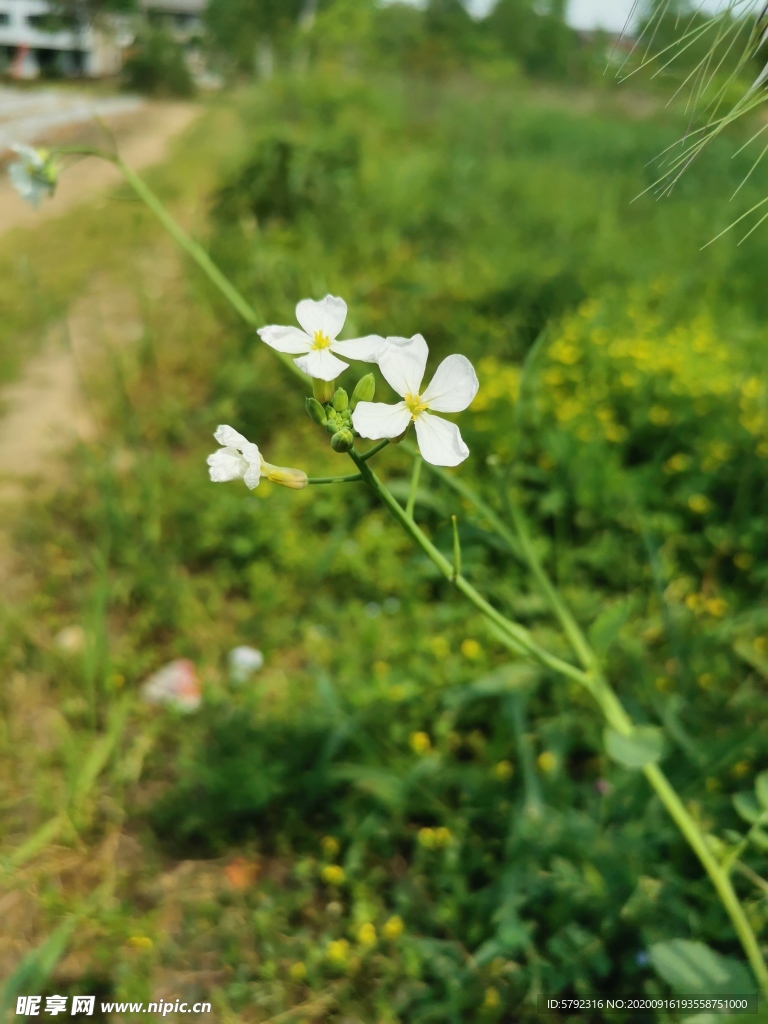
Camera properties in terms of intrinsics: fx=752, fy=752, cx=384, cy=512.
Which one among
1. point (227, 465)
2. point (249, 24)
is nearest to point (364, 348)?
point (227, 465)

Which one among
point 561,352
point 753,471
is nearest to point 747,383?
point 753,471

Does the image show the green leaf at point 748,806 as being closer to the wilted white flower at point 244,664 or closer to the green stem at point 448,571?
the green stem at point 448,571

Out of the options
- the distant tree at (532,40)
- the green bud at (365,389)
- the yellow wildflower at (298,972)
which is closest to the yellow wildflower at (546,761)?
the yellow wildflower at (298,972)

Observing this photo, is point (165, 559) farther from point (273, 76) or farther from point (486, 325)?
point (273, 76)

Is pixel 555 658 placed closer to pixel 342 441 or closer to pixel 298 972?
pixel 342 441

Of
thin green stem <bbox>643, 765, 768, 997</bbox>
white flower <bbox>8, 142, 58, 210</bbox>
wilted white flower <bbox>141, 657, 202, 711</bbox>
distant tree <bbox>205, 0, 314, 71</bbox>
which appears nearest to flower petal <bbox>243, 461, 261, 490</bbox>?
thin green stem <bbox>643, 765, 768, 997</bbox>

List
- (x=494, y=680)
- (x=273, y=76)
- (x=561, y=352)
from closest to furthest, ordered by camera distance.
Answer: (x=494, y=680) → (x=561, y=352) → (x=273, y=76)
